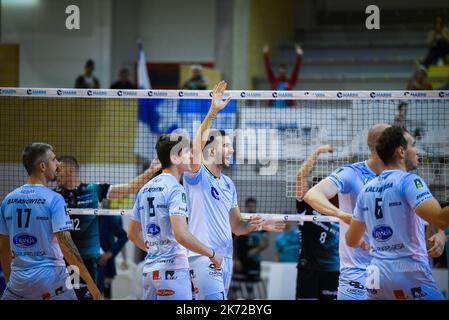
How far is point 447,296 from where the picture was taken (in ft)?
52.0

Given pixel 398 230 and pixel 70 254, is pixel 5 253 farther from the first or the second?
pixel 398 230

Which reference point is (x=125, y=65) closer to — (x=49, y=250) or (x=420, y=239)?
(x=49, y=250)

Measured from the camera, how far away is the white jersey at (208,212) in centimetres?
984

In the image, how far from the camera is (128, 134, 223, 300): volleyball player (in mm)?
9031

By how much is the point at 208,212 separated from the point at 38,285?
2.16 meters

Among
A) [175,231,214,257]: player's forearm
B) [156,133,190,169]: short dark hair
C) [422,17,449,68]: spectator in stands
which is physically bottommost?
[175,231,214,257]: player's forearm

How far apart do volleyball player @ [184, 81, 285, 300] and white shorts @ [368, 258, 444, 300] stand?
2398 mm

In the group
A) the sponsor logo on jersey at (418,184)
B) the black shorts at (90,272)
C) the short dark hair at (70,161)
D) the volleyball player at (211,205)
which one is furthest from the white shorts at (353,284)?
the short dark hair at (70,161)

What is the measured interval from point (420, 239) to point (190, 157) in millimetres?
2917

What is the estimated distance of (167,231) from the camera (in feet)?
30.2

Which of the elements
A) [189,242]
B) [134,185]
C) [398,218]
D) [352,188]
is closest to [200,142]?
[189,242]

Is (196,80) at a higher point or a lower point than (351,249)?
higher

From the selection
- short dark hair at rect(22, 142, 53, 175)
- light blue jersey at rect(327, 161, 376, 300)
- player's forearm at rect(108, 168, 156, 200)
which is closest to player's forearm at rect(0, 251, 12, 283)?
short dark hair at rect(22, 142, 53, 175)

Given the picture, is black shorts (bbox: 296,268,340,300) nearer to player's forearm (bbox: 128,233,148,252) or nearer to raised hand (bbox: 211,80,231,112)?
player's forearm (bbox: 128,233,148,252)
